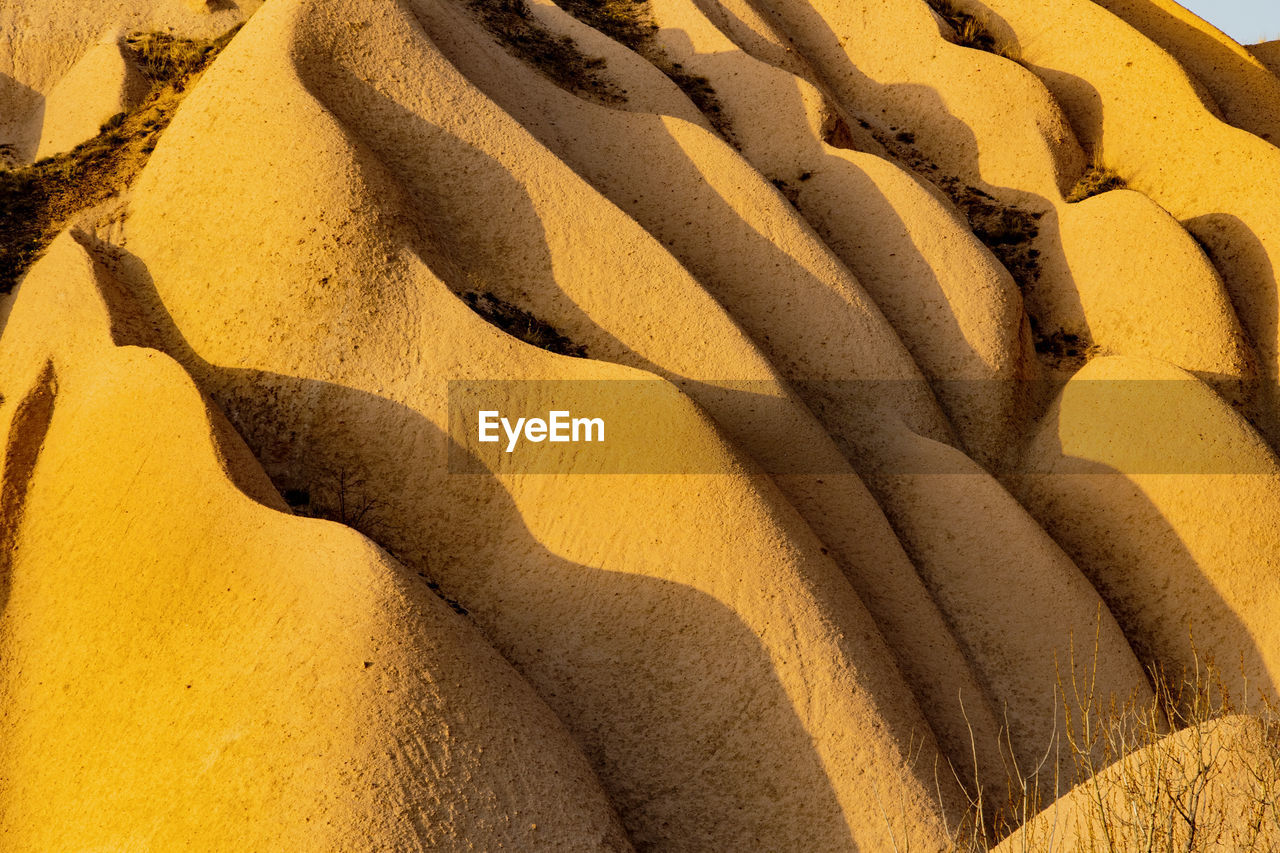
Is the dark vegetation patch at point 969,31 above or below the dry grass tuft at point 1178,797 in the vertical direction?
above

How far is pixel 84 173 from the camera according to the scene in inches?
463

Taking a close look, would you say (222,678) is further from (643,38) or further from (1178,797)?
(643,38)

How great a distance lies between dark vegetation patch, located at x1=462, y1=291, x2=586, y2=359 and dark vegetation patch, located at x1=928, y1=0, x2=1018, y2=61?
33.2ft

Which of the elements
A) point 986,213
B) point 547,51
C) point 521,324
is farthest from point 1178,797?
point 547,51

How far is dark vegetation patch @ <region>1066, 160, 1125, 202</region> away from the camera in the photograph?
51.1 feet

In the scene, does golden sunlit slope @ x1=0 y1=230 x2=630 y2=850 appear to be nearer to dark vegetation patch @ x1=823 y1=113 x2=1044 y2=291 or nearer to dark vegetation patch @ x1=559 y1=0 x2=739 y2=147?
dark vegetation patch @ x1=559 y1=0 x2=739 y2=147

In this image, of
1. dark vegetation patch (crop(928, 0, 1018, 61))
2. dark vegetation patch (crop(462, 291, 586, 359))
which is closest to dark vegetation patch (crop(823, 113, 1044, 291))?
dark vegetation patch (crop(928, 0, 1018, 61))

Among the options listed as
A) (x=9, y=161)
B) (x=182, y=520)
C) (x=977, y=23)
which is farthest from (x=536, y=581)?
(x=977, y=23)

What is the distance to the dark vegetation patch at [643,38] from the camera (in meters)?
15.2

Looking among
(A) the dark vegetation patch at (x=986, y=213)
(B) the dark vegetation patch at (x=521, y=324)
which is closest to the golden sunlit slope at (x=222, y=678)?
(B) the dark vegetation patch at (x=521, y=324)

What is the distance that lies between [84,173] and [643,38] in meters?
8.19

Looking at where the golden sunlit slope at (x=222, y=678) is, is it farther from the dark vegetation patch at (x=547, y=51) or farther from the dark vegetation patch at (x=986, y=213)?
the dark vegetation patch at (x=986, y=213)

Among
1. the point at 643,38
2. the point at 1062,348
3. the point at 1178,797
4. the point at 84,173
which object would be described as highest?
the point at 643,38

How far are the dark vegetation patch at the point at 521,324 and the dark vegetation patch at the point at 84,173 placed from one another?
4098mm
